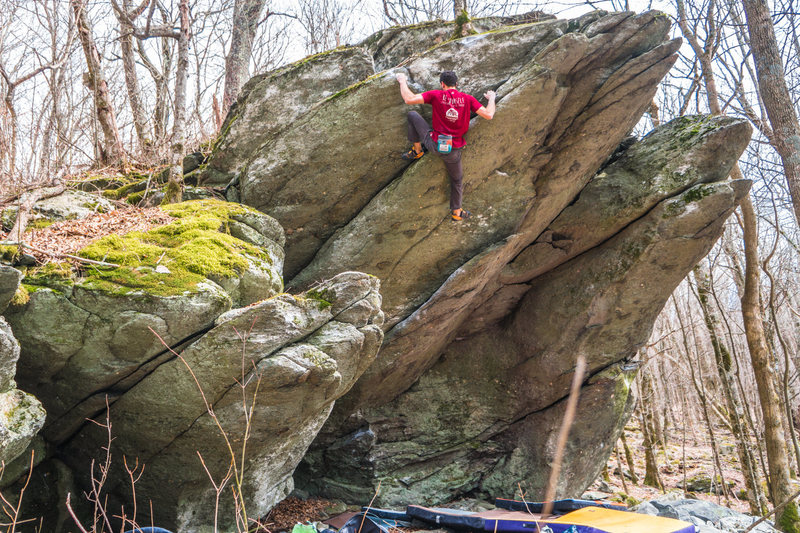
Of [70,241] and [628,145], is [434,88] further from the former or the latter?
[70,241]

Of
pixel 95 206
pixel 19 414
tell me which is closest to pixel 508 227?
pixel 95 206

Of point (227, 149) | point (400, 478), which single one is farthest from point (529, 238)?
point (227, 149)

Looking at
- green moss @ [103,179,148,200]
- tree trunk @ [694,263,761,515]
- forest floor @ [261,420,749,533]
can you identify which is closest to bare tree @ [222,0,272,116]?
green moss @ [103,179,148,200]

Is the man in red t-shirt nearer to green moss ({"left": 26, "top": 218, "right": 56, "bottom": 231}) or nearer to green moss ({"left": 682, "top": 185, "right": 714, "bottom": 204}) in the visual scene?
green moss ({"left": 682, "top": 185, "right": 714, "bottom": 204})

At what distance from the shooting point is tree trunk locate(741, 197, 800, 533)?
9055mm

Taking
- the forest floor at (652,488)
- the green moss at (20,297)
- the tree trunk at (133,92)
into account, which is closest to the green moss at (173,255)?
the green moss at (20,297)

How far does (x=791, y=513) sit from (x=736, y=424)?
2405mm

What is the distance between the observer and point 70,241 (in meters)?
6.43

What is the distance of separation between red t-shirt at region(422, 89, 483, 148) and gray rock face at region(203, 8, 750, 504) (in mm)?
398

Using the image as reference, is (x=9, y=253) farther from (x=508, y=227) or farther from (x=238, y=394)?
(x=508, y=227)

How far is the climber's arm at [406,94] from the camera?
791 cm

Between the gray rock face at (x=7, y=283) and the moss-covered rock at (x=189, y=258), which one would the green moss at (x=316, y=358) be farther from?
the gray rock face at (x=7, y=283)

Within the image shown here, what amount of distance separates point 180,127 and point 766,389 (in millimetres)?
11641

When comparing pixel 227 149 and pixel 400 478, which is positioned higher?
pixel 227 149
